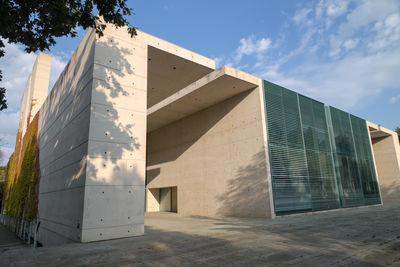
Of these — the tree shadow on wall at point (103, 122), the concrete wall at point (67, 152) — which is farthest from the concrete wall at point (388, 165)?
the concrete wall at point (67, 152)

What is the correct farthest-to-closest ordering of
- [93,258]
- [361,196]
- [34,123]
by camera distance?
[34,123] < [361,196] < [93,258]

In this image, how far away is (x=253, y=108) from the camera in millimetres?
13242

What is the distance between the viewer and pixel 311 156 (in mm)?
14367

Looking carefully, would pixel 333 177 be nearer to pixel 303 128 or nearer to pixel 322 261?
pixel 303 128

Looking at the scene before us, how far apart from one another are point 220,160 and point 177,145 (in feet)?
15.8

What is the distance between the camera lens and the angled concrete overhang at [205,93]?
1223cm

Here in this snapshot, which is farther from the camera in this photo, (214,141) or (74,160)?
(214,141)

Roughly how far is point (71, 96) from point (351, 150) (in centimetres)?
1884

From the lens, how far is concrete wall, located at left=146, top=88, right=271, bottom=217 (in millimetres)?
12633

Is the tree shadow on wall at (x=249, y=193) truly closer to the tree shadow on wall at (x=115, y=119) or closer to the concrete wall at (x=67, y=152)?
the tree shadow on wall at (x=115, y=119)

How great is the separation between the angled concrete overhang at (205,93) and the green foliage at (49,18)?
6.86 m

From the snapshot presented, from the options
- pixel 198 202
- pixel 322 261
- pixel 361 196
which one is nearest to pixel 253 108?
pixel 198 202

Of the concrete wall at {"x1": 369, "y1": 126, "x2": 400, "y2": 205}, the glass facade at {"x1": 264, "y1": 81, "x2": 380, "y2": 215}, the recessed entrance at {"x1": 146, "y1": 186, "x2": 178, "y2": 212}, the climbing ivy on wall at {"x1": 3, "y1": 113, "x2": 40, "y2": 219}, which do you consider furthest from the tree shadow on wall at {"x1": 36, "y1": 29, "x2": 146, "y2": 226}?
the concrete wall at {"x1": 369, "y1": 126, "x2": 400, "y2": 205}

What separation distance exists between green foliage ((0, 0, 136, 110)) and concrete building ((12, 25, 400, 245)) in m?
2.46
